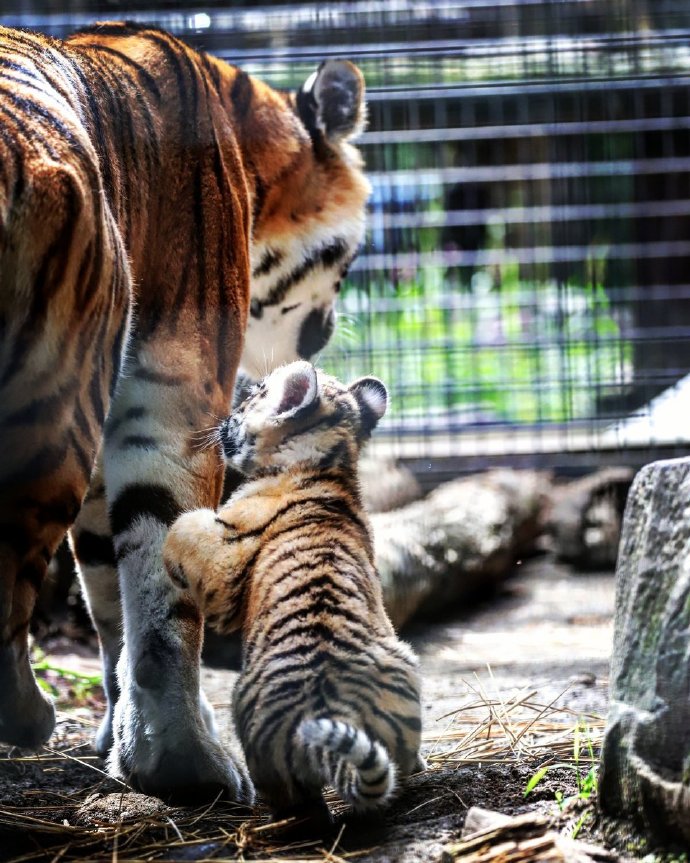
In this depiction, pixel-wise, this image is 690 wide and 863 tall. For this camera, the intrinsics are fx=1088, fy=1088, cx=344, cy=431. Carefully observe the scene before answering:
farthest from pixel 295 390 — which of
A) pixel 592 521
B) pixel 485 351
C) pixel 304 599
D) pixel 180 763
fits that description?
pixel 485 351

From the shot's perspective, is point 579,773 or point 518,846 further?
point 579,773

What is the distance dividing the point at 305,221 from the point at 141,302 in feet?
2.81

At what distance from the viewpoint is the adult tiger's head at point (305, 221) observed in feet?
9.24

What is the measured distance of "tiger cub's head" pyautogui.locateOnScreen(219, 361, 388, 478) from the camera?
215cm

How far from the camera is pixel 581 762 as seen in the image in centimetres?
202

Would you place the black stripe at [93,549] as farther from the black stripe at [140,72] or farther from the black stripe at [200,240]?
the black stripe at [140,72]

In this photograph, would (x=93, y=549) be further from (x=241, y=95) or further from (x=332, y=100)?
(x=332, y=100)

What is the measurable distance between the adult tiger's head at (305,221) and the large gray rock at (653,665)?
1.40 metres

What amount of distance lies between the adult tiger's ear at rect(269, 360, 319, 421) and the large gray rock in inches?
28.1

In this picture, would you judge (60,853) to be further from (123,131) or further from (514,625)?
(514,625)

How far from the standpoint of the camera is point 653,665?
155 cm

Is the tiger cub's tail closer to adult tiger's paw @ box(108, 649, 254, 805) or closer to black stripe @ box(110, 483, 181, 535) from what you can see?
adult tiger's paw @ box(108, 649, 254, 805)

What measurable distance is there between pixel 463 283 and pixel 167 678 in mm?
5289

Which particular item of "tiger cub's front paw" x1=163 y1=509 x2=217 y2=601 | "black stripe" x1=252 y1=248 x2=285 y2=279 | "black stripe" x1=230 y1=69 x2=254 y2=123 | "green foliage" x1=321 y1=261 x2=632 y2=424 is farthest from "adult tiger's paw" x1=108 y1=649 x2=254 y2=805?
"green foliage" x1=321 y1=261 x2=632 y2=424
